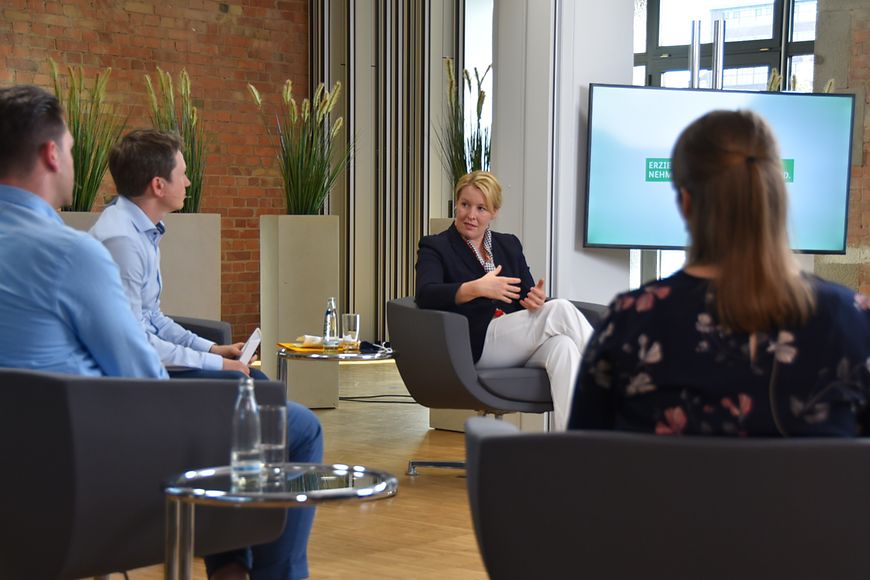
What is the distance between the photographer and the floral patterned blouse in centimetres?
164

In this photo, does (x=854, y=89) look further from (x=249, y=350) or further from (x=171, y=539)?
(x=171, y=539)

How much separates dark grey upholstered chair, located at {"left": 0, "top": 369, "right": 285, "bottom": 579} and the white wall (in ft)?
10.7

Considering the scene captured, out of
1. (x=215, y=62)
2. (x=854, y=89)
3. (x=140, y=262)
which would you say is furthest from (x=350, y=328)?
(x=215, y=62)

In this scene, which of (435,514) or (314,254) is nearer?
(435,514)

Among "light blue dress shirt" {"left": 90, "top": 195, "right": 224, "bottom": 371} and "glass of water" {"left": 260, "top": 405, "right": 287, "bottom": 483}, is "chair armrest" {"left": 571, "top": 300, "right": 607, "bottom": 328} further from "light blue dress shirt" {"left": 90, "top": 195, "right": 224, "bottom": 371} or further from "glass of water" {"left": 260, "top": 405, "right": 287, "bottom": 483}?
"glass of water" {"left": 260, "top": 405, "right": 287, "bottom": 483}

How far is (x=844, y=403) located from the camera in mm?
1684

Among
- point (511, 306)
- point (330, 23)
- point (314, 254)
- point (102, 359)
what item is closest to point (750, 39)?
point (330, 23)

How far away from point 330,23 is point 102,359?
741 centimetres

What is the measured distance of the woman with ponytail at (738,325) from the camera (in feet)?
5.39

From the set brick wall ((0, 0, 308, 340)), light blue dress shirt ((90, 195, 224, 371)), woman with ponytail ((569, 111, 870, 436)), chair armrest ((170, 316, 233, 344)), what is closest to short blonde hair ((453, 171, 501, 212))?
chair armrest ((170, 316, 233, 344))

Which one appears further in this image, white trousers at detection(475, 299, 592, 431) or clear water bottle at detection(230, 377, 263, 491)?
white trousers at detection(475, 299, 592, 431)

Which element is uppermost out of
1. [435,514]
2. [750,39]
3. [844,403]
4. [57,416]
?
[750,39]

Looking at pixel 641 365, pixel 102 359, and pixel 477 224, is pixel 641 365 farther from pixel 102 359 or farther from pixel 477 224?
pixel 477 224

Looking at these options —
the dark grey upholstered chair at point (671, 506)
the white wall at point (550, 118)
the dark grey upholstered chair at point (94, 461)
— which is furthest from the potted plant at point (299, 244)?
the dark grey upholstered chair at point (671, 506)
